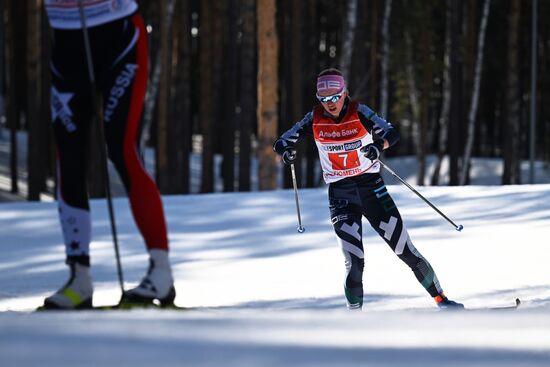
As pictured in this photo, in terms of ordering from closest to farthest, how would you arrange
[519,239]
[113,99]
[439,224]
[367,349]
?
[367,349]
[113,99]
[519,239]
[439,224]

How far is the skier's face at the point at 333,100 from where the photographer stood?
257 inches

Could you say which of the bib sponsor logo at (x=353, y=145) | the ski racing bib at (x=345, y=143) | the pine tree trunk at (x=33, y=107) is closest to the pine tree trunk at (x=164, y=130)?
the pine tree trunk at (x=33, y=107)

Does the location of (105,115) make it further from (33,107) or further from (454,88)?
(454,88)

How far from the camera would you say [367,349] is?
2482 mm

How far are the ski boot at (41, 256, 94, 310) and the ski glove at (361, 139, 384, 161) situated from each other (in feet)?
9.33

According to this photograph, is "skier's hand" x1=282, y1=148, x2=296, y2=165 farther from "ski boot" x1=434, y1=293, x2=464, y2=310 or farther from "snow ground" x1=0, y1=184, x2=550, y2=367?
"ski boot" x1=434, y1=293, x2=464, y2=310

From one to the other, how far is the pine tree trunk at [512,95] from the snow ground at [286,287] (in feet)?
47.2

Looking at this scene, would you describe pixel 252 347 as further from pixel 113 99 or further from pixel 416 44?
pixel 416 44

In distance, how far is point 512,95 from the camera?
2616 cm

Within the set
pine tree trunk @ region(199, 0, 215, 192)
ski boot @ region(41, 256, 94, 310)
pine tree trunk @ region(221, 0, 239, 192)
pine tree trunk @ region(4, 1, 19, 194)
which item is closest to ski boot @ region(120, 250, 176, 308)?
ski boot @ region(41, 256, 94, 310)

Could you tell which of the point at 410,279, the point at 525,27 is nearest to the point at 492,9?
the point at 525,27

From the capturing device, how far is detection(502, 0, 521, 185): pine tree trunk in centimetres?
2604

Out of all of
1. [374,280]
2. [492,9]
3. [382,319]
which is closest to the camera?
[382,319]

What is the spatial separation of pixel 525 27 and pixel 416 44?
4.11m
